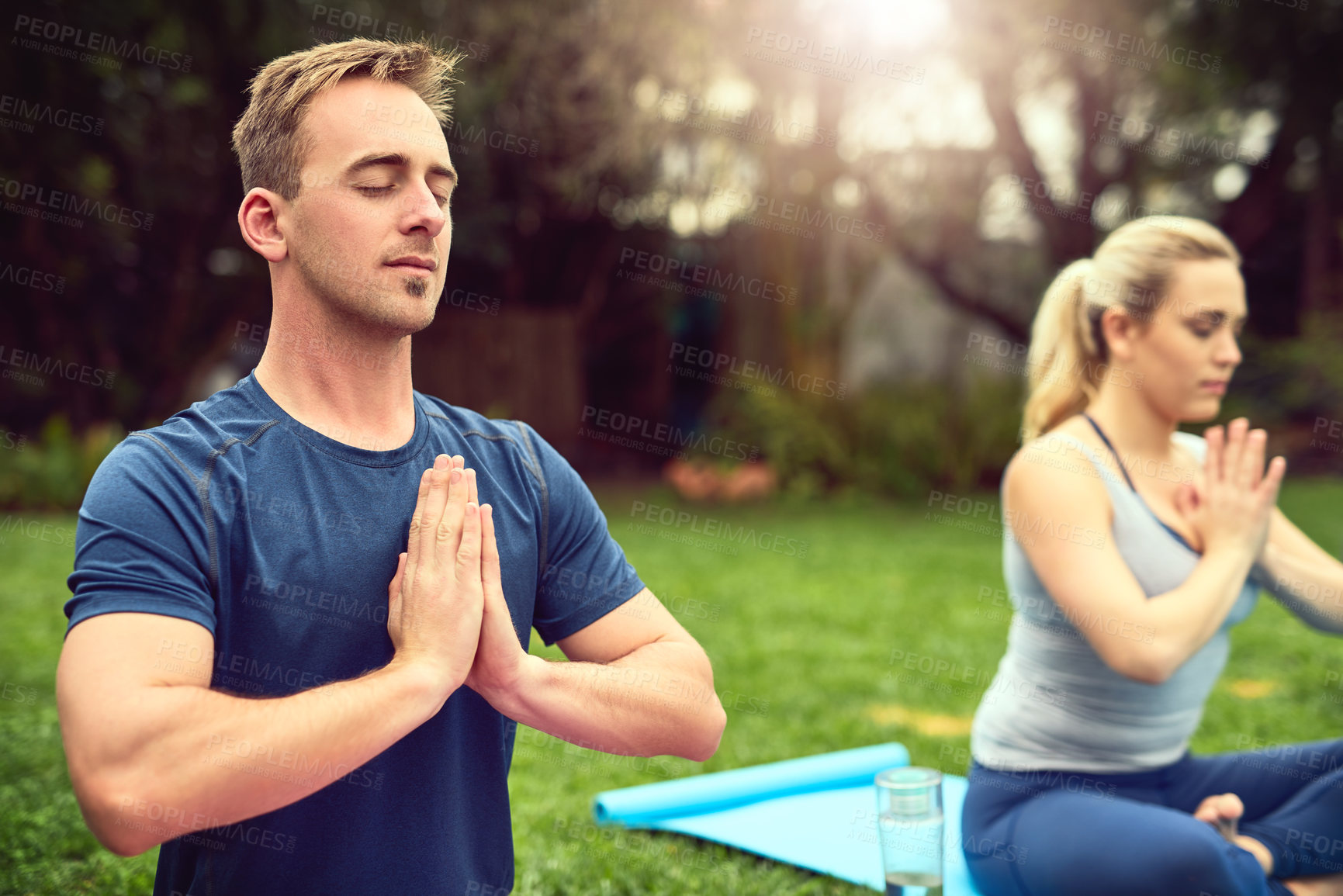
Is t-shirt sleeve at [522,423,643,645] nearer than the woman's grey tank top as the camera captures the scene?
Yes

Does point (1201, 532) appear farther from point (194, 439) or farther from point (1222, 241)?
point (194, 439)

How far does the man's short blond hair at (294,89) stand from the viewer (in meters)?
1.81

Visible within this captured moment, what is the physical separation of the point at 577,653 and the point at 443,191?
2.95 ft

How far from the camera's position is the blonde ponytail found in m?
2.62

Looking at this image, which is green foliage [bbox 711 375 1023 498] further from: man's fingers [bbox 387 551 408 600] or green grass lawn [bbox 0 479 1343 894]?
man's fingers [bbox 387 551 408 600]

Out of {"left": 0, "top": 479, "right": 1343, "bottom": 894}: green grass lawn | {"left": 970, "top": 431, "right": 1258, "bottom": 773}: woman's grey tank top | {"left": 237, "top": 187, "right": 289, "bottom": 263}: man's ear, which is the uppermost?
{"left": 237, "top": 187, "right": 289, "bottom": 263}: man's ear

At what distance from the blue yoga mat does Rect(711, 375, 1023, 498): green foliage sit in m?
7.53

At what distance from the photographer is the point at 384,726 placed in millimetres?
1547

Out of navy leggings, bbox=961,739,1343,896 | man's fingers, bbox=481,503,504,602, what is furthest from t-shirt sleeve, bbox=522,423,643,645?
navy leggings, bbox=961,739,1343,896

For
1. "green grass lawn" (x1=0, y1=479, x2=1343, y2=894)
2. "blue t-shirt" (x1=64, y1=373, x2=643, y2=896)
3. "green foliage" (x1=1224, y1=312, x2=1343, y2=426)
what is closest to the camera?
"blue t-shirt" (x1=64, y1=373, x2=643, y2=896)

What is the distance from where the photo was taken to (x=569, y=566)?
6.69ft

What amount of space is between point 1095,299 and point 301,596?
81.1 inches

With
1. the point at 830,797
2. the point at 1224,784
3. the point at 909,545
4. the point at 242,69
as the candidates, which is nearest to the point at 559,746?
the point at 830,797

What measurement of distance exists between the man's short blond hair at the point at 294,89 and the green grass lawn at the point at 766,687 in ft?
7.33
